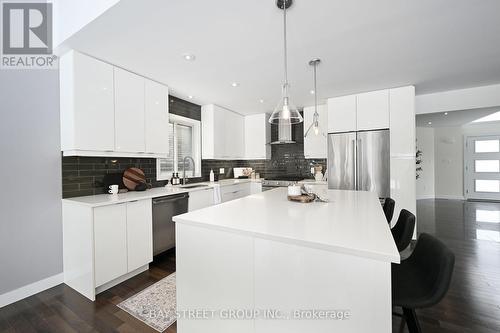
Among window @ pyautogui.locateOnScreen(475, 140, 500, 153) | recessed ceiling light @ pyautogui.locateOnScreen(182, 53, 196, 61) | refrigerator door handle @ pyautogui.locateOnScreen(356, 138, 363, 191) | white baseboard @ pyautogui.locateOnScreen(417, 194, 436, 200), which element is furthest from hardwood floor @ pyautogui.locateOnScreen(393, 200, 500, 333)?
recessed ceiling light @ pyautogui.locateOnScreen(182, 53, 196, 61)

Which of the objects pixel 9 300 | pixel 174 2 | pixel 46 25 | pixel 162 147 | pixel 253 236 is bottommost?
pixel 9 300

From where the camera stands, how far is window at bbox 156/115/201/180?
337 cm

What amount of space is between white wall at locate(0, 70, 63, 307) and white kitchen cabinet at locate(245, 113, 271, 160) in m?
3.32

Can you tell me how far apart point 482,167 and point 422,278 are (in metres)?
8.10

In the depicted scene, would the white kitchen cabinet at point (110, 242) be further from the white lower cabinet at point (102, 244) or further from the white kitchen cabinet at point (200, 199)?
the white kitchen cabinet at point (200, 199)

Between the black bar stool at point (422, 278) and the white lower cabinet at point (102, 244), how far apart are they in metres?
2.29

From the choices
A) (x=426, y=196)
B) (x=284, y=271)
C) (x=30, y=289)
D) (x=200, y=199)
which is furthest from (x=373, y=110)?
(x=426, y=196)

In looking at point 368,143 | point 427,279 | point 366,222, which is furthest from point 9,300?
point 368,143

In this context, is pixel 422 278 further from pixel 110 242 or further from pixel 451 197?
pixel 451 197

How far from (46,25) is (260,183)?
3717 millimetres

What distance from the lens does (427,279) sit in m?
1.13

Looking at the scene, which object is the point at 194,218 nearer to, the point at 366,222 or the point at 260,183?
the point at 366,222

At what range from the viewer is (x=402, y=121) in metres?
3.14

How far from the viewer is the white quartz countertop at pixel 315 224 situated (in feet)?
2.93
